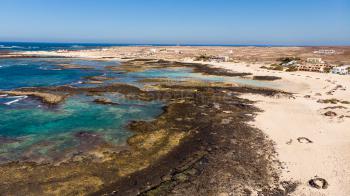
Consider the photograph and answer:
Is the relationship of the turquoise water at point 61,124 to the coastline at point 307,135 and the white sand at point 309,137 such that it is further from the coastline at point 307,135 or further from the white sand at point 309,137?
the white sand at point 309,137

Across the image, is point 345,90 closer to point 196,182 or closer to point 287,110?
point 287,110

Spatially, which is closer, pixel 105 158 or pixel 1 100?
pixel 105 158

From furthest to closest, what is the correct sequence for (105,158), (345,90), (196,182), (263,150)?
(345,90) < (263,150) < (105,158) < (196,182)

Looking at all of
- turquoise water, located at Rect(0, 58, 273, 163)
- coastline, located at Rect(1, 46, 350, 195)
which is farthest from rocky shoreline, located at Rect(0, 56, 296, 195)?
turquoise water, located at Rect(0, 58, 273, 163)

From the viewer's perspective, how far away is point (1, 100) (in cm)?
3869

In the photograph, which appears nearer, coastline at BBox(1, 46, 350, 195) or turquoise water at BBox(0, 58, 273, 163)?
coastline at BBox(1, 46, 350, 195)

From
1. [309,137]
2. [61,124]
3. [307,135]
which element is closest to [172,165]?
[309,137]

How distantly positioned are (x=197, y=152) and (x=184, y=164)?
2349mm

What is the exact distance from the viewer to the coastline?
1880 centimetres

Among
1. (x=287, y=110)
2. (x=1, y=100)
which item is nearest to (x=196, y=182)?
(x=287, y=110)

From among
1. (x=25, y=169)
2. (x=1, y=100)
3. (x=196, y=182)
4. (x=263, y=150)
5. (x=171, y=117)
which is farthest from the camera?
(x=1, y=100)

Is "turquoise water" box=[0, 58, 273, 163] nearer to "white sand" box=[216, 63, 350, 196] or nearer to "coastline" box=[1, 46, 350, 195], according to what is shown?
"coastline" box=[1, 46, 350, 195]

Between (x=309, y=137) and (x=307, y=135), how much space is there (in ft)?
1.64

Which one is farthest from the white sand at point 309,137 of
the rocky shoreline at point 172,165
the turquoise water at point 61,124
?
the turquoise water at point 61,124
